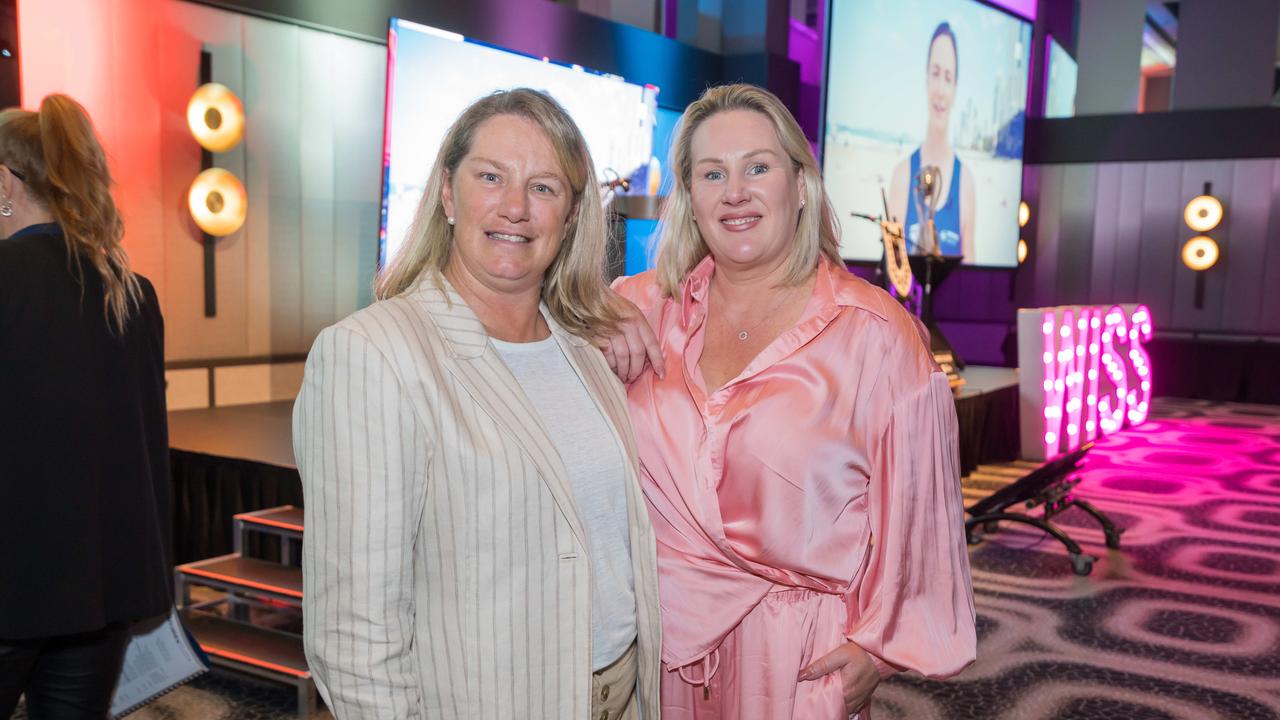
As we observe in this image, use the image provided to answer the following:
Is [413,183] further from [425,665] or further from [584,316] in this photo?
[425,665]

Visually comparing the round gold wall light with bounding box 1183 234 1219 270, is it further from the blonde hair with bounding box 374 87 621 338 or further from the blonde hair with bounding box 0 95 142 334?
the blonde hair with bounding box 0 95 142 334

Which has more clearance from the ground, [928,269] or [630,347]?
[928,269]

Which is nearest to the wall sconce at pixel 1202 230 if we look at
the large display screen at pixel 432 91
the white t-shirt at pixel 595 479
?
the large display screen at pixel 432 91

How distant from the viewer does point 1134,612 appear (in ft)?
13.6

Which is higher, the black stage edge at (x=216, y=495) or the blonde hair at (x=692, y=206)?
the blonde hair at (x=692, y=206)

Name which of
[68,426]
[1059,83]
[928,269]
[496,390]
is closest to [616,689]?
[496,390]

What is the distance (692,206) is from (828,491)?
1.95 ft

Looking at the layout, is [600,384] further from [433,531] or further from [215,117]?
[215,117]

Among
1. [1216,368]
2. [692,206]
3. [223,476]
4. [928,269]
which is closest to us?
[692,206]

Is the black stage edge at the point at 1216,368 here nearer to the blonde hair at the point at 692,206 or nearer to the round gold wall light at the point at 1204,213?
the round gold wall light at the point at 1204,213

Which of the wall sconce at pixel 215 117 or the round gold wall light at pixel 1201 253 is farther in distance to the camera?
the round gold wall light at pixel 1201 253

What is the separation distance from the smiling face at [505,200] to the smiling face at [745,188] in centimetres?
37

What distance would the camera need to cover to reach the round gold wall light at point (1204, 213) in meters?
11.8

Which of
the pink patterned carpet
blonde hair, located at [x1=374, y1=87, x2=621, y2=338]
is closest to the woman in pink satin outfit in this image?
blonde hair, located at [x1=374, y1=87, x2=621, y2=338]
